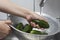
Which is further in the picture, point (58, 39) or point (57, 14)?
point (57, 14)

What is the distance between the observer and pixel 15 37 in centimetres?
89

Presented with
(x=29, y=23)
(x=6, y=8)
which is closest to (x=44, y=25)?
(x=29, y=23)

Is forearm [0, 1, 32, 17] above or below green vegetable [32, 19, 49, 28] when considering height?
above

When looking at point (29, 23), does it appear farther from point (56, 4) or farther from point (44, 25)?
point (56, 4)

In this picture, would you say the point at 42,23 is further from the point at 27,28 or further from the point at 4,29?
the point at 4,29

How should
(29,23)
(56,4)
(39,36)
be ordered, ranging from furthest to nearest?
(56,4) → (29,23) → (39,36)

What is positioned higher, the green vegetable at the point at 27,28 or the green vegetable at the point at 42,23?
the green vegetable at the point at 42,23

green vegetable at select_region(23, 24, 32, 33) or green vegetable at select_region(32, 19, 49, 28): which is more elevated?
green vegetable at select_region(32, 19, 49, 28)

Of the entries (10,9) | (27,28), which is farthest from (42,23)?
(10,9)

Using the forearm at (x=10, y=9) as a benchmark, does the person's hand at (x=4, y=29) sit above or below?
below

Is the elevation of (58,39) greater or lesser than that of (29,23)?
lesser

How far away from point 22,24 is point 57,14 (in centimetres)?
36

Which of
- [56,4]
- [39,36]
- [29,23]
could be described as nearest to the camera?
[39,36]

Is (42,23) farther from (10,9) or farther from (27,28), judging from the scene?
(10,9)
